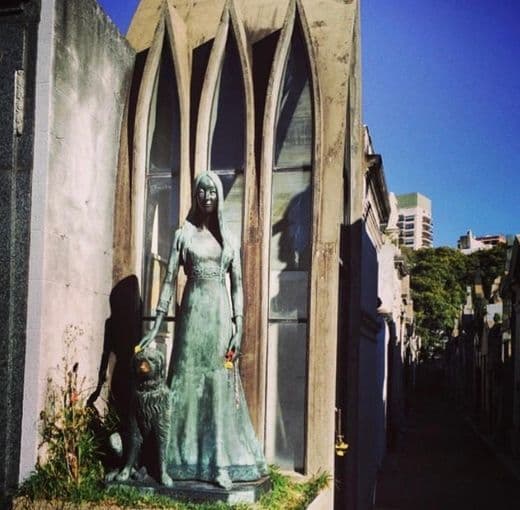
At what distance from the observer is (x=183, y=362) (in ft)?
21.9

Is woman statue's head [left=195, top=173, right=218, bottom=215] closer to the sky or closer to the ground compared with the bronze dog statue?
closer to the sky

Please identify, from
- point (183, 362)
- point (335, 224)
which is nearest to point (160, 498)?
point (183, 362)

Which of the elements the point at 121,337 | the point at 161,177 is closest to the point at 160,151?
the point at 161,177

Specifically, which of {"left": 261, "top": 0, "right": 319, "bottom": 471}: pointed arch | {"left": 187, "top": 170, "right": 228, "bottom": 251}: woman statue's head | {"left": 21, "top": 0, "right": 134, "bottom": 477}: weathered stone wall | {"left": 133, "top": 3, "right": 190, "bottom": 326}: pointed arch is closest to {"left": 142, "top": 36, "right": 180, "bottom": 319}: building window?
{"left": 133, "top": 3, "right": 190, "bottom": 326}: pointed arch

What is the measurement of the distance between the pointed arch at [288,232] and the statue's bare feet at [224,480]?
1.57 m

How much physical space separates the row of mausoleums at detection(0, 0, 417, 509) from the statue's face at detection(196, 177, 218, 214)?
44.9 inches

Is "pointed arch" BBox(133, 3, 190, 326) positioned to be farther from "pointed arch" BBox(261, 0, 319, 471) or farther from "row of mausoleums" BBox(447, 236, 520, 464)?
Result: "row of mausoleums" BBox(447, 236, 520, 464)

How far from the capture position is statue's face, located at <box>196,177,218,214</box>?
679 centimetres

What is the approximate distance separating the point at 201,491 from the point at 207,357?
120 cm

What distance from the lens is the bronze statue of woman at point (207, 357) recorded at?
649 centimetres

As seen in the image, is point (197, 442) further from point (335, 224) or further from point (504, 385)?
point (504, 385)

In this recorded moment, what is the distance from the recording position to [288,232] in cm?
827

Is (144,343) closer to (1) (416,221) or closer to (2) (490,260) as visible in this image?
(2) (490,260)

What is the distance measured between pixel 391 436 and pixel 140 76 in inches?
687
